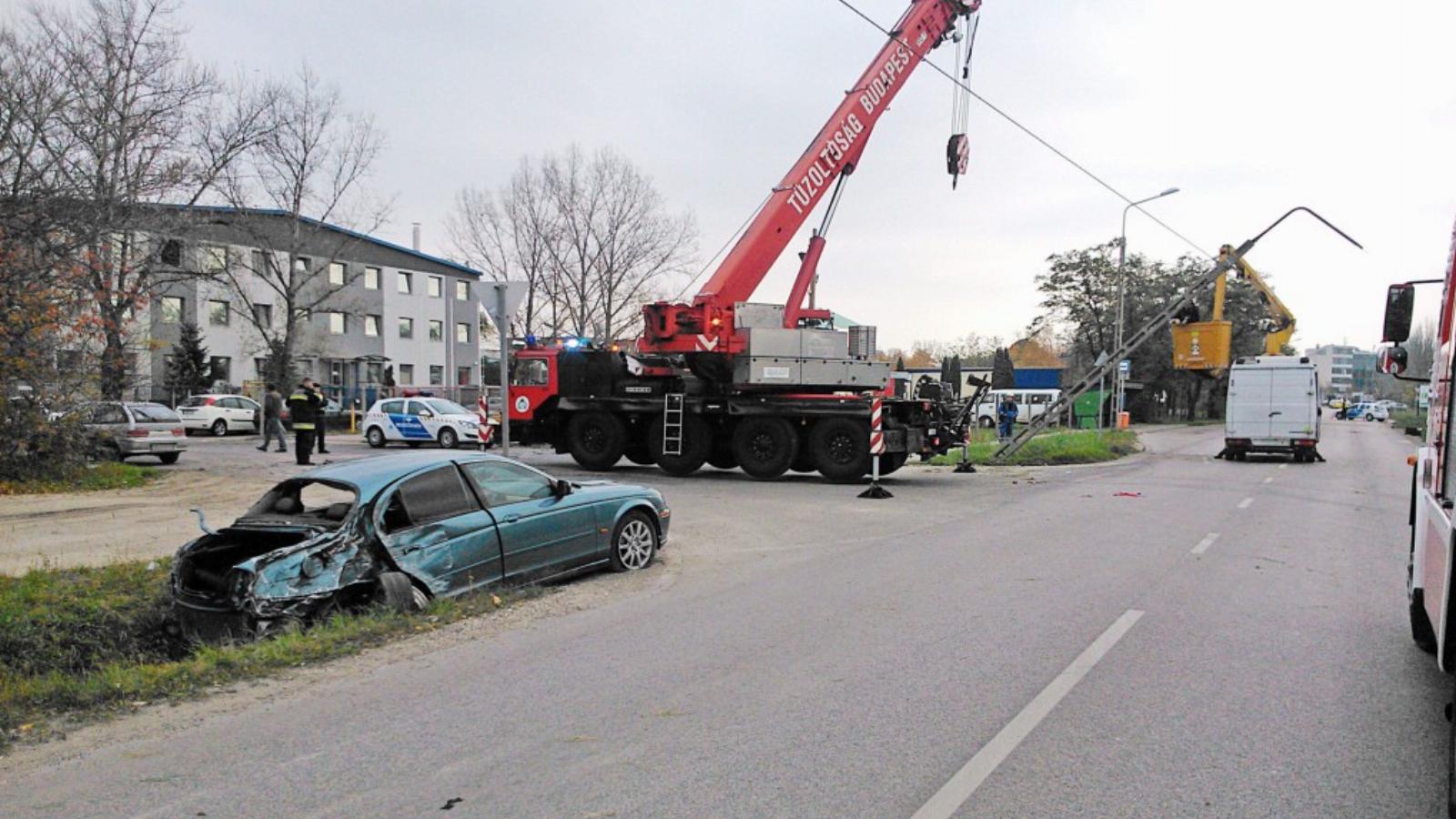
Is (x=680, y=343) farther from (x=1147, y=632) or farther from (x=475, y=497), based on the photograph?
(x=1147, y=632)

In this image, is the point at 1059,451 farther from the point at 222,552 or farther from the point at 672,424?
the point at 222,552

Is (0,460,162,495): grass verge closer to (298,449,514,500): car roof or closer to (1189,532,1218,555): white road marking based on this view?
(298,449,514,500): car roof

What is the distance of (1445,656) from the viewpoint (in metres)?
3.76

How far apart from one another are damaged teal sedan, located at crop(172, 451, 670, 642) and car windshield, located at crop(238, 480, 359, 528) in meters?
0.01

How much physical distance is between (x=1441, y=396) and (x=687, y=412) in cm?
1435

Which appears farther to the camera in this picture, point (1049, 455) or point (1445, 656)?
point (1049, 455)

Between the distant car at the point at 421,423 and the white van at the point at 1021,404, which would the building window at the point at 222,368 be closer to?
the distant car at the point at 421,423

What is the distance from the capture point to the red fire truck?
374cm

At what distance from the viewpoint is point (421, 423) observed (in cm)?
2797

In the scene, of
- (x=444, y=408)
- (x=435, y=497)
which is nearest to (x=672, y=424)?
(x=435, y=497)

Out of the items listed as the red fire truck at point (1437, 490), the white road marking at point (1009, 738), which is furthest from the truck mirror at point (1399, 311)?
the white road marking at point (1009, 738)

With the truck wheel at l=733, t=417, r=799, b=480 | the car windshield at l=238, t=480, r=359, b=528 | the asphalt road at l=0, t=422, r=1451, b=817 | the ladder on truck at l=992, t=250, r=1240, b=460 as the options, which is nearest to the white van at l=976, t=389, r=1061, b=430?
the ladder on truck at l=992, t=250, r=1240, b=460

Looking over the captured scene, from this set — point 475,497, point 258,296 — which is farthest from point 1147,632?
point 258,296

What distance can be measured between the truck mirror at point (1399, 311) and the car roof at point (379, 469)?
6.39 m
